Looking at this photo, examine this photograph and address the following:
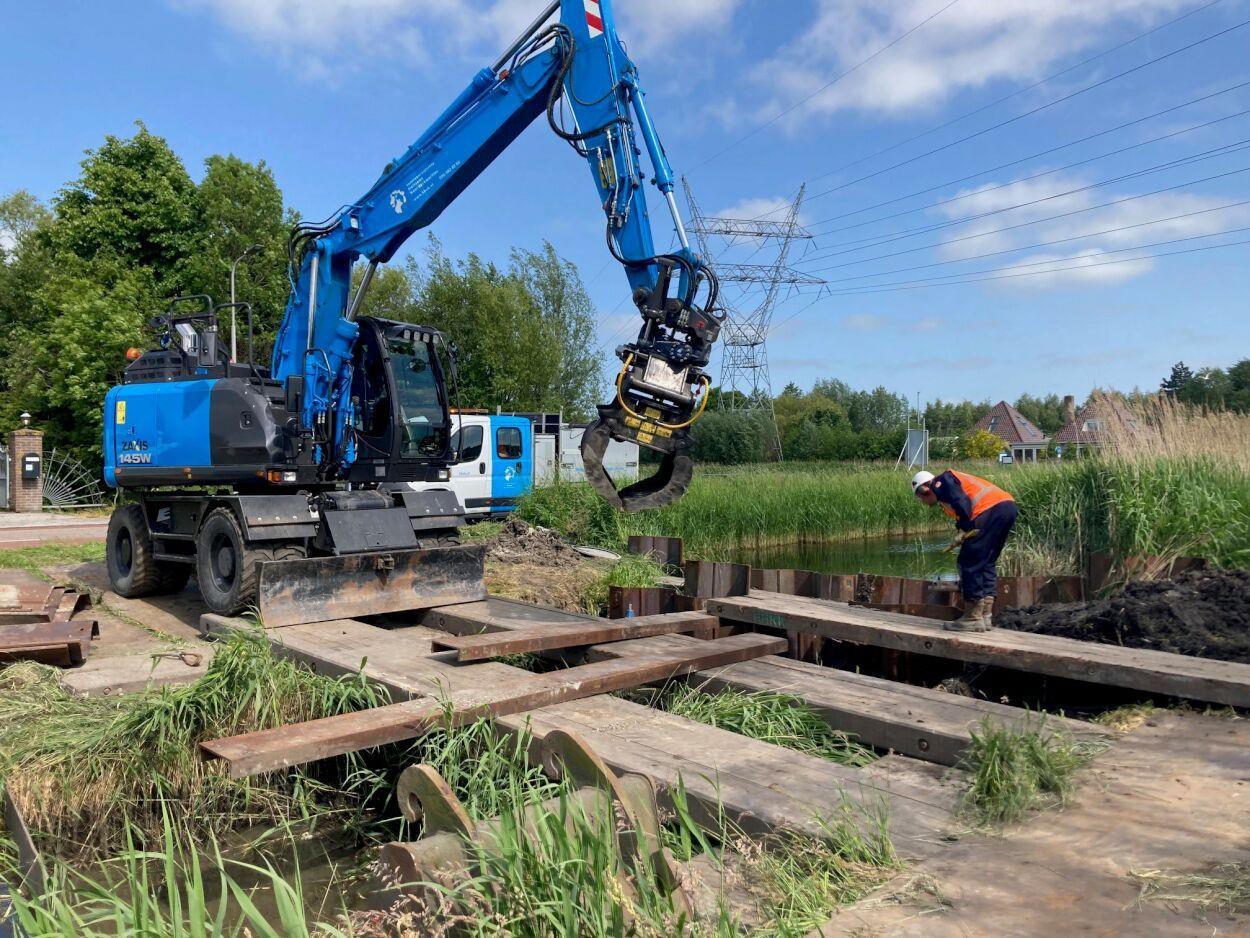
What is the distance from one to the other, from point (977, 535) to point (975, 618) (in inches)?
20.5

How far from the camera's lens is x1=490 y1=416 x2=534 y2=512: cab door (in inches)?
682

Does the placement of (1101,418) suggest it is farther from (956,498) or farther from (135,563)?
(135,563)

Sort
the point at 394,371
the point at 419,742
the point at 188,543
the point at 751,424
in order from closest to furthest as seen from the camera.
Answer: the point at 419,742 → the point at 394,371 → the point at 188,543 → the point at 751,424

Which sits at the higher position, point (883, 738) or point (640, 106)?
point (640, 106)

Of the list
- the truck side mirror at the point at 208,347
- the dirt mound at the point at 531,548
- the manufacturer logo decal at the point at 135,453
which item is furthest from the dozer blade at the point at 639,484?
the dirt mound at the point at 531,548

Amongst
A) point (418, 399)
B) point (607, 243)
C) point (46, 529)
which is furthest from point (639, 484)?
point (46, 529)

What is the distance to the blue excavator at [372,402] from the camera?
6191 millimetres

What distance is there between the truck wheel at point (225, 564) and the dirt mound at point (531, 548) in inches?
162

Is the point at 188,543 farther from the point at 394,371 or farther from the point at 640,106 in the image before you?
the point at 640,106

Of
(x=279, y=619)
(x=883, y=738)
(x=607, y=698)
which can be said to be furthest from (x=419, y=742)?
(x=279, y=619)

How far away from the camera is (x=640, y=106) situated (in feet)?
22.3

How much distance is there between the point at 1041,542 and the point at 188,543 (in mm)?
8555

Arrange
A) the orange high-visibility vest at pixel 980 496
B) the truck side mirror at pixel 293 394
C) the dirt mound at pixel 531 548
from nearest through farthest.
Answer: the orange high-visibility vest at pixel 980 496, the truck side mirror at pixel 293 394, the dirt mound at pixel 531 548

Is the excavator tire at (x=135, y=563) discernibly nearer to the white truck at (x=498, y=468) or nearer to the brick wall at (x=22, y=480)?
the white truck at (x=498, y=468)
